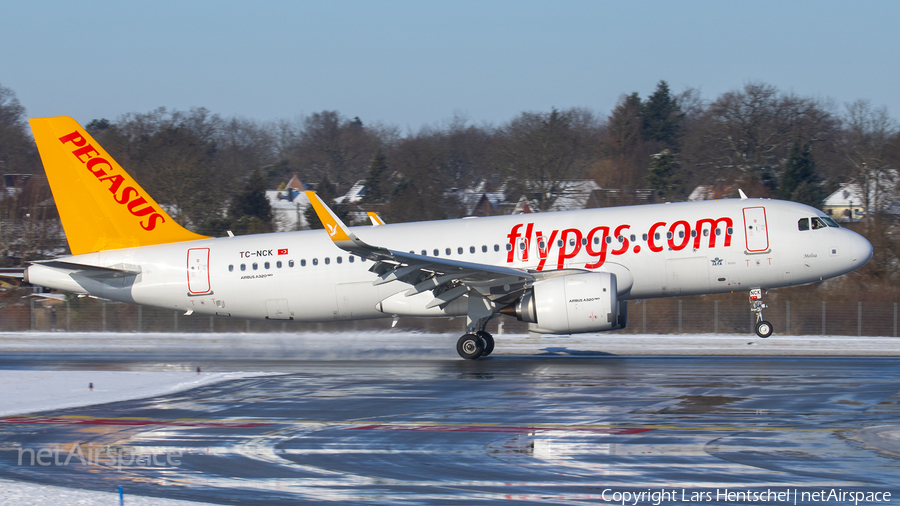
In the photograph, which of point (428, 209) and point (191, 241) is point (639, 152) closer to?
point (428, 209)

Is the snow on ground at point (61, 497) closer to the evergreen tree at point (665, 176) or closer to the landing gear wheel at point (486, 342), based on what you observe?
the landing gear wheel at point (486, 342)

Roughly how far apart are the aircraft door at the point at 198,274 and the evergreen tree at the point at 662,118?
83.4 m

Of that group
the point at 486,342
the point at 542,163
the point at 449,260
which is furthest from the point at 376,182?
the point at 449,260

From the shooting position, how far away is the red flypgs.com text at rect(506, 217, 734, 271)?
22.0m

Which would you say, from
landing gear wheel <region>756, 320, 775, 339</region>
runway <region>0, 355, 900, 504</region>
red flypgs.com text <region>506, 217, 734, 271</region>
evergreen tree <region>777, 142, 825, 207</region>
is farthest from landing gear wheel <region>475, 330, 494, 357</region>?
evergreen tree <region>777, 142, 825, 207</region>

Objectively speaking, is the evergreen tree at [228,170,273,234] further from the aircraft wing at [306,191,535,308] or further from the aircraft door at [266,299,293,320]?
the aircraft wing at [306,191,535,308]

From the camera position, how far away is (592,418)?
13758 millimetres

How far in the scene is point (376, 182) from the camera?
262ft

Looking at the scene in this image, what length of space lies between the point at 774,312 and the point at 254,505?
3018 centimetres

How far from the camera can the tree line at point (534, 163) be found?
52625mm

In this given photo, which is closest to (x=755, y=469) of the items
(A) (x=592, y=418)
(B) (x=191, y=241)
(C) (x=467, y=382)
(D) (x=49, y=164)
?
(A) (x=592, y=418)

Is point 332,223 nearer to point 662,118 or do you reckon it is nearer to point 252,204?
point 252,204

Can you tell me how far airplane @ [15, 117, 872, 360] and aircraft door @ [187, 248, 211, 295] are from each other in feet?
0.11

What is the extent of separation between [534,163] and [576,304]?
38.7m
